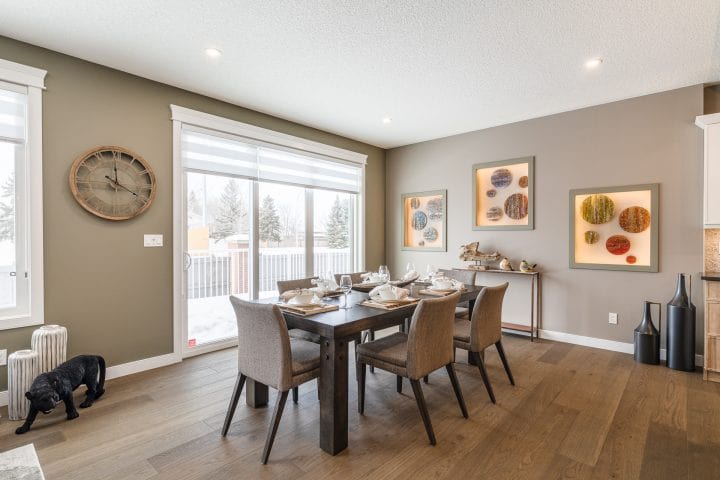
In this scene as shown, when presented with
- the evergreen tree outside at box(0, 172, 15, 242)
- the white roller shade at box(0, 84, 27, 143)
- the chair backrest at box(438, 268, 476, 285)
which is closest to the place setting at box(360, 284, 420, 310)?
the chair backrest at box(438, 268, 476, 285)

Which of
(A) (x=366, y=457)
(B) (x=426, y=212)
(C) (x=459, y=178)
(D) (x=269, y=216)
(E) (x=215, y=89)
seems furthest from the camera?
(B) (x=426, y=212)

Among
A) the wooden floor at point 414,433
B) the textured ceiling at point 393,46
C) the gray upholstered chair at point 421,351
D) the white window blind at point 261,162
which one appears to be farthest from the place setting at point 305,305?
the white window blind at point 261,162

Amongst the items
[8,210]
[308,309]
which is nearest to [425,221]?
[308,309]

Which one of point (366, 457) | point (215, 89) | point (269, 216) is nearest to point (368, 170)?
point (269, 216)

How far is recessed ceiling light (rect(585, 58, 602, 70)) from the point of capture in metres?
2.96

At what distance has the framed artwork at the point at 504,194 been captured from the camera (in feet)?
14.7

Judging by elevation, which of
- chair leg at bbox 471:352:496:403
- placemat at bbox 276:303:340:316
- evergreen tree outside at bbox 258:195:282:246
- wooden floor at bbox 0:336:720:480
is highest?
evergreen tree outside at bbox 258:195:282:246

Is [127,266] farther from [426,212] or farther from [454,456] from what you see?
[426,212]

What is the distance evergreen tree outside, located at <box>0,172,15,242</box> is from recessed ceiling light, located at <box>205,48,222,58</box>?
1.74m

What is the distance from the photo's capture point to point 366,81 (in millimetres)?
3404

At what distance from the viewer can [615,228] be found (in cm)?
391

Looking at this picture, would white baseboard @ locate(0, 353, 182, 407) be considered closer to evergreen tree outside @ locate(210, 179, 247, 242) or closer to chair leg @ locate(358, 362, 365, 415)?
evergreen tree outside @ locate(210, 179, 247, 242)

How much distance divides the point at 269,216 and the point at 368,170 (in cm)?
200

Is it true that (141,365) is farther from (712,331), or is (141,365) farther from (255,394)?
(712,331)
